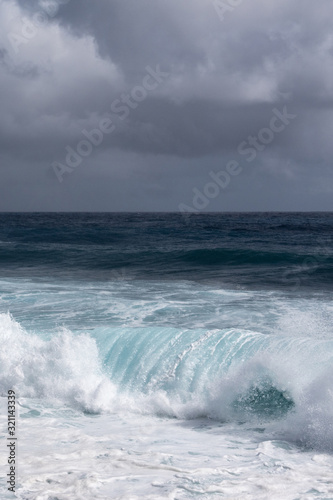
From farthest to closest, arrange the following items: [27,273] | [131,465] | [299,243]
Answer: [299,243], [27,273], [131,465]

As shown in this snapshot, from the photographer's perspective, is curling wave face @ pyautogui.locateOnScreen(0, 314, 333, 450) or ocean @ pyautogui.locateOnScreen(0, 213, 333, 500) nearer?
ocean @ pyautogui.locateOnScreen(0, 213, 333, 500)

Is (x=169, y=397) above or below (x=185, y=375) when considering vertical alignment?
below

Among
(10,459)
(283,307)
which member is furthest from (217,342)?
(283,307)

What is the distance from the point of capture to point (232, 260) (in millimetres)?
25828

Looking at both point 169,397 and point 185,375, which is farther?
point 185,375

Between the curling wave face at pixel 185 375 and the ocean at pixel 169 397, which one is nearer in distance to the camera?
the ocean at pixel 169 397

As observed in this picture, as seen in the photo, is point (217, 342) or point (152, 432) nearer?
point (152, 432)

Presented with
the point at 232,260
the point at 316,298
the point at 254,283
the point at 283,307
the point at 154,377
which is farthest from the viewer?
the point at 232,260

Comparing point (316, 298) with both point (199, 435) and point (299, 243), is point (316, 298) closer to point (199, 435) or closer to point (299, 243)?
point (199, 435)

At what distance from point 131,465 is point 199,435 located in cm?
129

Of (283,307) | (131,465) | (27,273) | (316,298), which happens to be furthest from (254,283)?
(131,465)

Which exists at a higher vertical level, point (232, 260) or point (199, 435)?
point (232, 260)

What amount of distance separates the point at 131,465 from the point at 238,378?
2610 mm

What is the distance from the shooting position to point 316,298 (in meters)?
16.1
